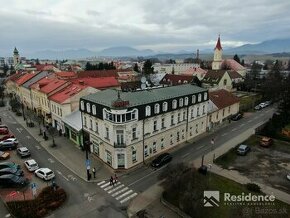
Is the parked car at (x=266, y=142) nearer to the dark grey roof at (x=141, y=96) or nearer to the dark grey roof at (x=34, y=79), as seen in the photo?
the dark grey roof at (x=141, y=96)

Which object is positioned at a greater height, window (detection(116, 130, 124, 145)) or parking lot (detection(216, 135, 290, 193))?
window (detection(116, 130, 124, 145))

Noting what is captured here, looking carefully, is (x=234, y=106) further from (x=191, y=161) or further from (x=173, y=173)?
(x=173, y=173)

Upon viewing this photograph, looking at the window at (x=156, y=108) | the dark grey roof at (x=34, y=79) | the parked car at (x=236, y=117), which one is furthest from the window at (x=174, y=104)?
the dark grey roof at (x=34, y=79)

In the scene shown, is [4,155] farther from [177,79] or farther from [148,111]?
[177,79]

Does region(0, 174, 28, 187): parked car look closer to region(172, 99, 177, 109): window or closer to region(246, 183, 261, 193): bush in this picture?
region(172, 99, 177, 109): window

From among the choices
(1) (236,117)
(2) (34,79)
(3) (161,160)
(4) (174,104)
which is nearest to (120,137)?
(3) (161,160)

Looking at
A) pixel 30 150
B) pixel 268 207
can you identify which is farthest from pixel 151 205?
pixel 30 150
